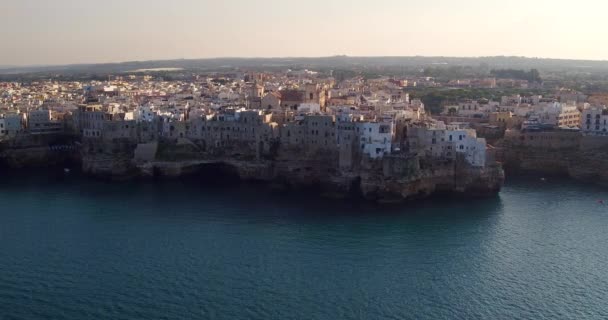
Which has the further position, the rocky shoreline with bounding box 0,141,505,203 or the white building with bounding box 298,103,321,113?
the white building with bounding box 298,103,321,113

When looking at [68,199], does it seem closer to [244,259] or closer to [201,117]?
[201,117]

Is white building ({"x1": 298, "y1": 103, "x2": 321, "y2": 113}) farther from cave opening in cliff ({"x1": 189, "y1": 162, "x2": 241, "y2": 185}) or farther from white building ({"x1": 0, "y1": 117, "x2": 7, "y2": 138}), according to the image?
white building ({"x1": 0, "y1": 117, "x2": 7, "y2": 138})

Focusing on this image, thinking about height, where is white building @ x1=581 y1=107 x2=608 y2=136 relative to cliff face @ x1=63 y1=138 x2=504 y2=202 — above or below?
above

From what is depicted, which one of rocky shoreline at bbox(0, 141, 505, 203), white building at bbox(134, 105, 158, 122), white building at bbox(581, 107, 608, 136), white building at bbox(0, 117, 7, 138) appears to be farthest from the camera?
white building at bbox(0, 117, 7, 138)

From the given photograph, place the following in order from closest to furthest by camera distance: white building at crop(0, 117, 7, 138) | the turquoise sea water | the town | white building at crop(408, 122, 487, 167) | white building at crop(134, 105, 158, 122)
Result: the turquoise sea water → white building at crop(408, 122, 487, 167) → the town → white building at crop(134, 105, 158, 122) → white building at crop(0, 117, 7, 138)

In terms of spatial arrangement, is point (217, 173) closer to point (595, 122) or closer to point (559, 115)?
point (559, 115)

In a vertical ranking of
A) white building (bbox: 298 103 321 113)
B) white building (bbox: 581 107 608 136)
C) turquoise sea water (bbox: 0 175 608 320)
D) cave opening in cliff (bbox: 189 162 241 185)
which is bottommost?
turquoise sea water (bbox: 0 175 608 320)

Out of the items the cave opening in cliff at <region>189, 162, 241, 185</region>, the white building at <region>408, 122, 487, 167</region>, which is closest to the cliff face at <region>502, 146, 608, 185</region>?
the white building at <region>408, 122, 487, 167</region>

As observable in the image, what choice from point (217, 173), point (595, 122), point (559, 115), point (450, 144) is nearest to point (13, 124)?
point (217, 173)

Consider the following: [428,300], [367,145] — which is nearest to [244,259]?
[428,300]
